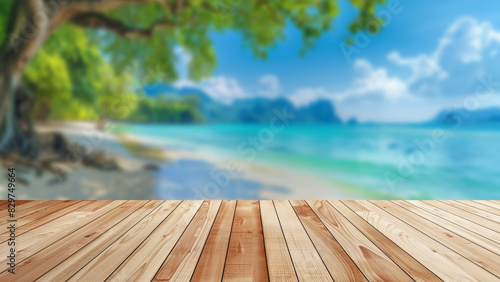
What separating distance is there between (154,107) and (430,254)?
235 centimetres

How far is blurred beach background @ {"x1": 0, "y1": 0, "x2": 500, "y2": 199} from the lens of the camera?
113 inches

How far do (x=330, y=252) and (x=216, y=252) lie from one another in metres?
0.47

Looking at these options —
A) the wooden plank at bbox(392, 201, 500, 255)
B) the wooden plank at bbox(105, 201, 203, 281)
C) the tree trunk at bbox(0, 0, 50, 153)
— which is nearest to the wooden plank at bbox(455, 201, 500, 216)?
the wooden plank at bbox(392, 201, 500, 255)

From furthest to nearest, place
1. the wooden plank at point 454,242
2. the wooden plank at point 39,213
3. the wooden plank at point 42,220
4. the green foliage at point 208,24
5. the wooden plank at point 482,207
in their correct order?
the green foliage at point 208,24 → the wooden plank at point 482,207 → the wooden plank at point 39,213 → the wooden plank at point 42,220 → the wooden plank at point 454,242

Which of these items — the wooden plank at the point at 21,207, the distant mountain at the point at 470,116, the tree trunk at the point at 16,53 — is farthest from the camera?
the distant mountain at the point at 470,116

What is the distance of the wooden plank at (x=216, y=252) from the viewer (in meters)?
1.19

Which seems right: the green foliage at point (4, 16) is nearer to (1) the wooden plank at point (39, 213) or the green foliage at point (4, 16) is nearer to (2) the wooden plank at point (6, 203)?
(2) the wooden plank at point (6, 203)

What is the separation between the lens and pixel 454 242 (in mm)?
1592

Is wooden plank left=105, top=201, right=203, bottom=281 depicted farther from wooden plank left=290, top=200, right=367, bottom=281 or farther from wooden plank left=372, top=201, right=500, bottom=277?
wooden plank left=372, top=201, right=500, bottom=277

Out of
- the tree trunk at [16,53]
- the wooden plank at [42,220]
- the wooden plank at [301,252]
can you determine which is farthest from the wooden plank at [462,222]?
the tree trunk at [16,53]

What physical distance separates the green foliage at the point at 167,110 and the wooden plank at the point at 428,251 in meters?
1.70

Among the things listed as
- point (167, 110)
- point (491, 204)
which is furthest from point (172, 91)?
point (491, 204)

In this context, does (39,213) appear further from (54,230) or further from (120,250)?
(120,250)

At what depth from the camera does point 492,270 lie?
1259 mm
